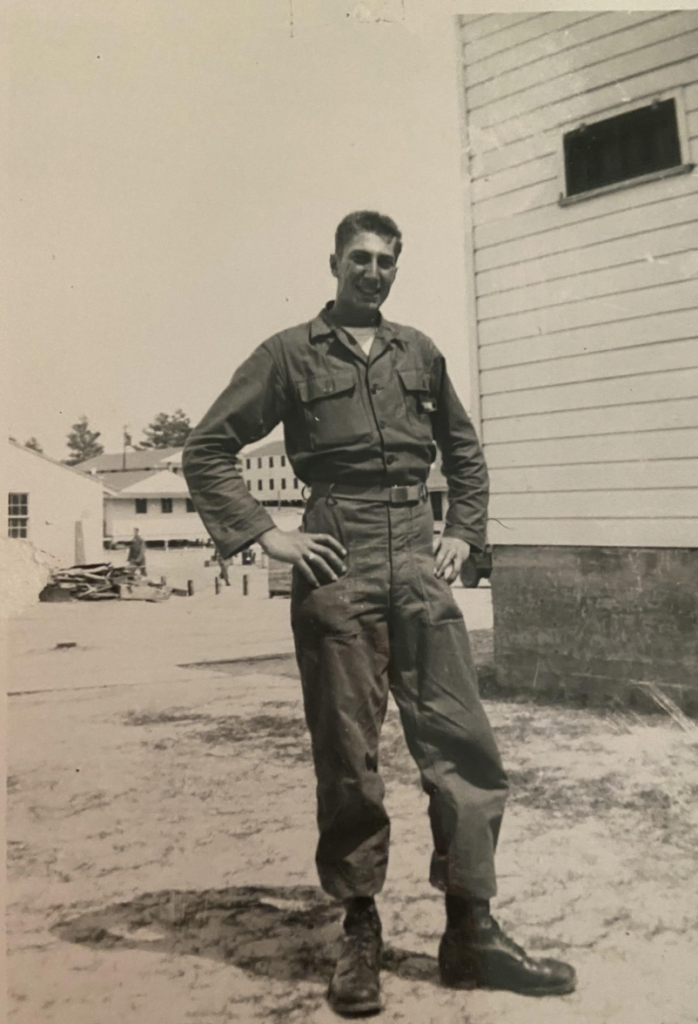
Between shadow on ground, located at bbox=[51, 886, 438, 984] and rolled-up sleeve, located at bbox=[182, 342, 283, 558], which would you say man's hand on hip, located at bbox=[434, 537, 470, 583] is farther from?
shadow on ground, located at bbox=[51, 886, 438, 984]

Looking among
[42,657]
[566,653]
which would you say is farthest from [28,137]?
[566,653]

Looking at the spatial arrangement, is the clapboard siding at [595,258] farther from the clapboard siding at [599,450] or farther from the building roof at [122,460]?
the building roof at [122,460]

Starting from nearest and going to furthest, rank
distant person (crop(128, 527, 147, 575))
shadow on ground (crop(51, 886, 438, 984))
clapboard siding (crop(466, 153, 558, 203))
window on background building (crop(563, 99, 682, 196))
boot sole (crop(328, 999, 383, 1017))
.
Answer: boot sole (crop(328, 999, 383, 1017)) → shadow on ground (crop(51, 886, 438, 984)) → distant person (crop(128, 527, 147, 575)) → clapboard siding (crop(466, 153, 558, 203)) → window on background building (crop(563, 99, 682, 196))

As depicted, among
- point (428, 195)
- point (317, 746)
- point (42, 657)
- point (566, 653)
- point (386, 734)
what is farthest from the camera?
point (566, 653)

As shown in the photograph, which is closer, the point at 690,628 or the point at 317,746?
the point at 317,746

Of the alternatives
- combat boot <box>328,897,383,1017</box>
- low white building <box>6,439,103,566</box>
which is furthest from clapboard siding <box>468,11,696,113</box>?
combat boot <box>328,897,383,1017</box>

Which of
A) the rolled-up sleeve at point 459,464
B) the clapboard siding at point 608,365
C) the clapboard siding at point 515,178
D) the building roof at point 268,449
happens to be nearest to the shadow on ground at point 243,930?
the rolled-up sleeve at point 459,464

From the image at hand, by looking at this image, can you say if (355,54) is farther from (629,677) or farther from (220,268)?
(629,677)
